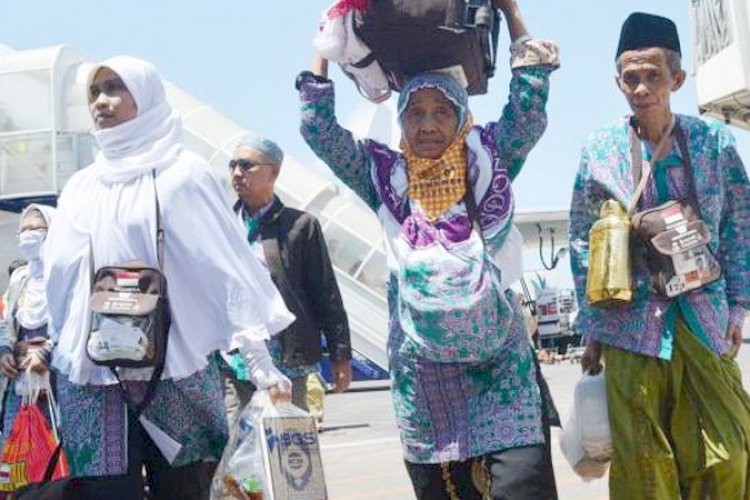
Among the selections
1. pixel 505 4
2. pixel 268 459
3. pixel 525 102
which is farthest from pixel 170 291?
pixel 505 4

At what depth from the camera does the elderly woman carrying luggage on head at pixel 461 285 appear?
361cm

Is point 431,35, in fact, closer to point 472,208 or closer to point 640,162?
point 472,208

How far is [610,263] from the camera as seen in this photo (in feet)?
13.6

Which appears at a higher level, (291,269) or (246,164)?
(246,164)

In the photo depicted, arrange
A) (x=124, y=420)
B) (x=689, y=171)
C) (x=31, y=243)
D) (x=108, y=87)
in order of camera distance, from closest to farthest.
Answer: (x=124, y=420), (x=108, y=87), (x=689, y=171), (x=31, y=243)

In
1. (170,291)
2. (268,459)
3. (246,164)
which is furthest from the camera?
(246,164)

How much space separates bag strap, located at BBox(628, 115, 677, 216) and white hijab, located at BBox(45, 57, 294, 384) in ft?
4.37

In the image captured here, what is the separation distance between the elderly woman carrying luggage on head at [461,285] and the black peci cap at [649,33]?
525 millimetres

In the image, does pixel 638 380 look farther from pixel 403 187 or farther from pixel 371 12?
pixel 371 12

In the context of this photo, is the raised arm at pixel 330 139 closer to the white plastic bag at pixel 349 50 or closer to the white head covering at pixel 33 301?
the white plastic bag at pixel 349 50

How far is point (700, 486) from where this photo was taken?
4.20m

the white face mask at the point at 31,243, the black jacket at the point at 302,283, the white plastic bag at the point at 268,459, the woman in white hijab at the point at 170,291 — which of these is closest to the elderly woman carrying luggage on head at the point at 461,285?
the white plastic bag at the point at 268,459

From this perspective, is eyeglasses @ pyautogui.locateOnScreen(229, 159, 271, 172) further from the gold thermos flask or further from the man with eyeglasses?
the gold thermos flask

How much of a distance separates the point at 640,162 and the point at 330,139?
3.72 ft
